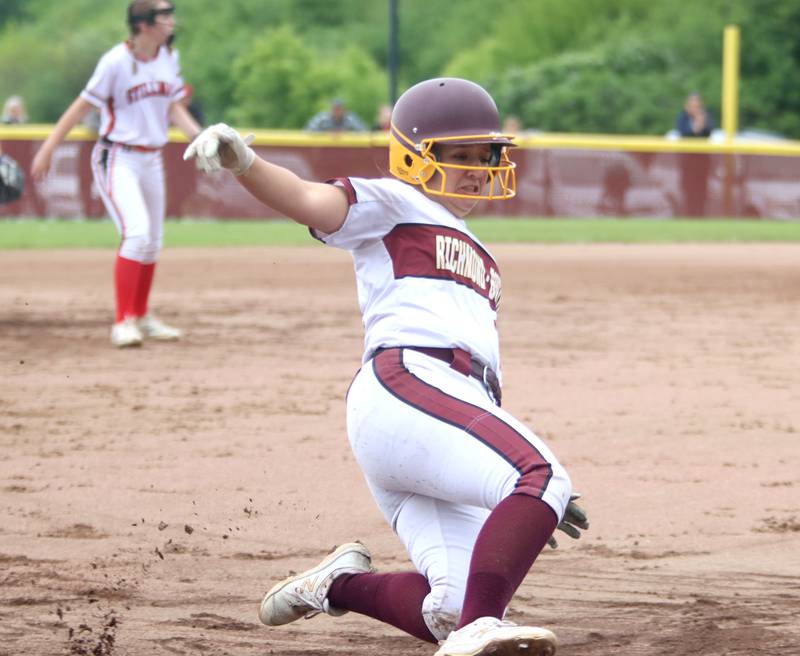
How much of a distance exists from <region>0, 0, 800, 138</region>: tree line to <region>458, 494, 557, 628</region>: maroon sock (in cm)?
3326

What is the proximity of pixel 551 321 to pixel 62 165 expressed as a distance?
1026 cm

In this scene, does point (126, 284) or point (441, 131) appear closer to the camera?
point (441, 131)

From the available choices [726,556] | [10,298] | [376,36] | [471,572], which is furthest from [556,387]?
[376,36]

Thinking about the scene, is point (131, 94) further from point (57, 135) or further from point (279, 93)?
point (279, 93)

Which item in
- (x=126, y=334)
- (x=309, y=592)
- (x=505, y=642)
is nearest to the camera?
(x=505, y=642)

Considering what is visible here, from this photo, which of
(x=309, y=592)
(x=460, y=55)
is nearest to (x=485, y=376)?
(x=309, y=592)

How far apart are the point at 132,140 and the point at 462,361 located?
5.80 meters

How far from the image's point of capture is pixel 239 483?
5.41 meters

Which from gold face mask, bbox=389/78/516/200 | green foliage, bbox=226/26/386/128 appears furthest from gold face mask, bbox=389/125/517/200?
green foliage, bbox=226/26/386/128

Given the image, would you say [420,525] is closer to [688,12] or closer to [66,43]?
[688,12]

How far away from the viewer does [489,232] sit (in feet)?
57.5

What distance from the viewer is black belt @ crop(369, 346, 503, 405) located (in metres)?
3.29

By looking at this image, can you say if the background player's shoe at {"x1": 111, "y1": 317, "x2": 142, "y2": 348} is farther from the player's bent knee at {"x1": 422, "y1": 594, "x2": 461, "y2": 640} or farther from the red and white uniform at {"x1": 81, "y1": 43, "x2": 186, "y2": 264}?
the player's bent knee at {"x1": 422, "y1": 594, "x2": 461, "y2": 640}

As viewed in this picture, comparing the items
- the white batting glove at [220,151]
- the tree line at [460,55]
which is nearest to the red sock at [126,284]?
the white batting glove at [220,151]
